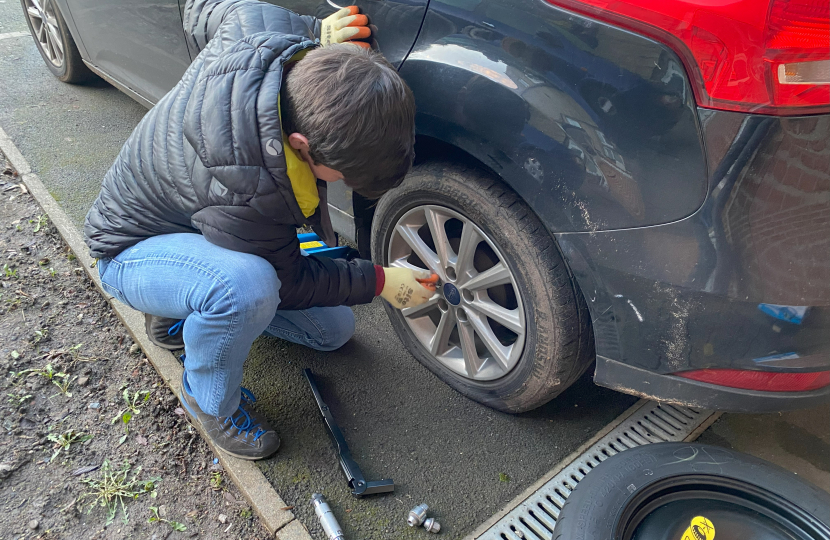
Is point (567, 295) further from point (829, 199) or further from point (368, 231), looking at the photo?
point (368, 231)

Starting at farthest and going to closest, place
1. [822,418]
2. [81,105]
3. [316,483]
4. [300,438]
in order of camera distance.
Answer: [81,105]
[822,418]
[300,438]
[316,483]

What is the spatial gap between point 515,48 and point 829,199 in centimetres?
78

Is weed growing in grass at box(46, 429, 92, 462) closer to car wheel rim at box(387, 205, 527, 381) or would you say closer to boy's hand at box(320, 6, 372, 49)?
car wheel rim at box(387, 205, 527, 381)

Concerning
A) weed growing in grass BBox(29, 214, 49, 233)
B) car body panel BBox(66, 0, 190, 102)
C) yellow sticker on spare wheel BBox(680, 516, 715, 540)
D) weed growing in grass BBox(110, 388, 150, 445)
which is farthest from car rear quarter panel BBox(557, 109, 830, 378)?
weed growing in grass BBox(29, 214, 49, 233)

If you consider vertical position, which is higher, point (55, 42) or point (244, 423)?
point (244, 423)

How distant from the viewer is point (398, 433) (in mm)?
1990

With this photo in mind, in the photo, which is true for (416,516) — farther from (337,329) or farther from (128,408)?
(128,408)

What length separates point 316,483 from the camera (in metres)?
1.80

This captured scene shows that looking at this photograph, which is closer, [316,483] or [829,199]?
[829,199]

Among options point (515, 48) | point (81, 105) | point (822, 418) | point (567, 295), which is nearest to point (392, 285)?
point (567, 295)

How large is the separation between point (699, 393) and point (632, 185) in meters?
0.58

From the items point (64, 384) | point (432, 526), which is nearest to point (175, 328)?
point (64, 384)

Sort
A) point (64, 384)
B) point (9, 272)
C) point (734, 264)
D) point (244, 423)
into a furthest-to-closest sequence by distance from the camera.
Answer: point (9, 272), point (64, 384), point (244, 423), point (734, 264)

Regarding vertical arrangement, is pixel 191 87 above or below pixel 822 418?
above
